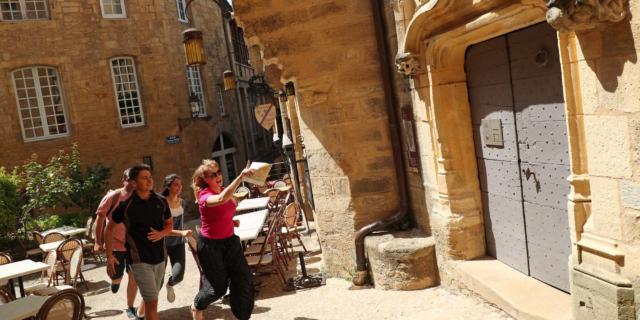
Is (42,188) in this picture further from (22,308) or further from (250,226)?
(22,308)

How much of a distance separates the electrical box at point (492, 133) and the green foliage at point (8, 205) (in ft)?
31.1

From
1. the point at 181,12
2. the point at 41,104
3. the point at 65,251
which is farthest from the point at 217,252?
the point at 181,12

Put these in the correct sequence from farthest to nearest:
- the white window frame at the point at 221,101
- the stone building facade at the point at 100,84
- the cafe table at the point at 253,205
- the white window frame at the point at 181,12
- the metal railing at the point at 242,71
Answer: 1. the metal railing at the point at 242,71
2. the white window frame at the point at 221,101
3. the white window frame at the point at 181,12
4. the stone building facade at the point at 100,84
5. the cafe table at the point at 253,205

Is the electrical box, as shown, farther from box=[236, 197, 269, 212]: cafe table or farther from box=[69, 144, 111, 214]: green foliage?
box=[69, 144, 111, 214]: green foliage

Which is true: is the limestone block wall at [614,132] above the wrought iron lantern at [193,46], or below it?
below

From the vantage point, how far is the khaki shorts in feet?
14.7

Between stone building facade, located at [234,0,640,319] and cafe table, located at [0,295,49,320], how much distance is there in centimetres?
304

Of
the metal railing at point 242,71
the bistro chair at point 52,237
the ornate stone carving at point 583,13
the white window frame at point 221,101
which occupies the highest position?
the metal railing at point 242,71

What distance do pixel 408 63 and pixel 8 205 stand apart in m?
9.14

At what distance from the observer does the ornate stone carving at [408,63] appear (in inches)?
187

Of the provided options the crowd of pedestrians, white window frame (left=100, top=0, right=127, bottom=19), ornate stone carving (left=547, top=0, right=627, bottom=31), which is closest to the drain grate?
the crowd of pedestrians

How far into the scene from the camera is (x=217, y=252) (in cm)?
447

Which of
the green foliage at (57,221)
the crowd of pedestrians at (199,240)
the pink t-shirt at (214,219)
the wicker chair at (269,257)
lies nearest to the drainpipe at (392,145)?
the wicker chair at (269,257)

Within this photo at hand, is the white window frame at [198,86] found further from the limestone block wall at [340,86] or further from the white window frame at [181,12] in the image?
the limestone block wall at [340,86]
